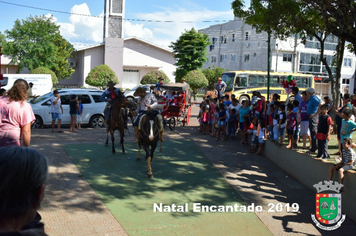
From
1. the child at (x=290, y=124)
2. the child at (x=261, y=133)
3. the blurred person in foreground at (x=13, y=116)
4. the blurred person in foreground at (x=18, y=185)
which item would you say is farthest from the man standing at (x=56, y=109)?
the blurred person in foreground at (x=18, y=185)

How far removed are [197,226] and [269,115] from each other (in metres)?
6.00

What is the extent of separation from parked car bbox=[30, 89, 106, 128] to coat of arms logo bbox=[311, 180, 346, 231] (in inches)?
441

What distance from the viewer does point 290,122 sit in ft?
36.5

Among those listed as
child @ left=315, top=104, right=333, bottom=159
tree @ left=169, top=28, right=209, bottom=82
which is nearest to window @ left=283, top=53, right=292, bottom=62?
tree @ left=169, top=28, right=209, bottom=82

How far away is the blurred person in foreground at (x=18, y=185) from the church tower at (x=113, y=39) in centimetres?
4367

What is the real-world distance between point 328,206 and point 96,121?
465 inches

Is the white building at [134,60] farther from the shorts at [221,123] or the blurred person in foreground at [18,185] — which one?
the blurred person in foreground at [18,185]

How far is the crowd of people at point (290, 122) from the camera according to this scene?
910 cm

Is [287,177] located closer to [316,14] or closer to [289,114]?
[289,114]

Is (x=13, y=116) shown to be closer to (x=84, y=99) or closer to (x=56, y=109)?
(x=56, y=109)

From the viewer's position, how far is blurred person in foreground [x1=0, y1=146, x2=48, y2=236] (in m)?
1.82

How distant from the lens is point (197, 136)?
1518 centimetres

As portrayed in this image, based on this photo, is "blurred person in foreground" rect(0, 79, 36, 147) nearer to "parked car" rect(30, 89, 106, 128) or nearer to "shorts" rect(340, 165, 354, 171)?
"shorts" rect(340, 165, 354, 171)

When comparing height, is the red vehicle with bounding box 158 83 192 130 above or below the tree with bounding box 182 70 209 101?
below
